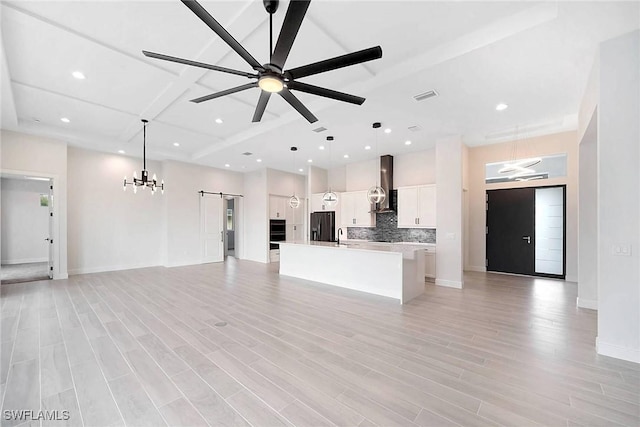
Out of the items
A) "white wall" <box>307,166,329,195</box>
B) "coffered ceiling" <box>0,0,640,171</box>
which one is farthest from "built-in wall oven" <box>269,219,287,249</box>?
"coffered ceiling" <box>0,0,640,171</box>

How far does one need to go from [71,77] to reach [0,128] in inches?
142

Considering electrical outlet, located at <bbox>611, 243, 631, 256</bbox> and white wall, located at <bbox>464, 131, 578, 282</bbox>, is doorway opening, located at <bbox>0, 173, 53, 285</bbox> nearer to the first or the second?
electrical outlet, located at <bbox>611, 243, 631, 256</bbox>

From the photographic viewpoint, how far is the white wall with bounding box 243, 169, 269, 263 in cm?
891

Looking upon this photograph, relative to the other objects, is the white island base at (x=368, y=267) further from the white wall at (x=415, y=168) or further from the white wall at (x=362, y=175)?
the white wall at (x=362, y=175)

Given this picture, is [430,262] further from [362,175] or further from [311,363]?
[311,363]

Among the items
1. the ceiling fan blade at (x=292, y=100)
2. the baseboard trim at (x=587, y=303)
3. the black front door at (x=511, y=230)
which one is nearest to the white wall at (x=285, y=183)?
the ceiling fan blade at (x=292, y=100)

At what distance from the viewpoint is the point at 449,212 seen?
552cm

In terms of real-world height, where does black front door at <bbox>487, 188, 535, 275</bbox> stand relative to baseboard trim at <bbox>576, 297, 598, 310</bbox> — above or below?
above

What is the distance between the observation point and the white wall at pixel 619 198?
250cm

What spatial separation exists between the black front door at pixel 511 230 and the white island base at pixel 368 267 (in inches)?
124

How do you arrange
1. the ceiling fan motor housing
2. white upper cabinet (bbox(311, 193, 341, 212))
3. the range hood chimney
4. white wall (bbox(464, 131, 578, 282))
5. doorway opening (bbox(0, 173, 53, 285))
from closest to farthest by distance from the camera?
the ceiling fan motor housing → white wall (bbox(464, 131, 578, 282)) → the range hood chimney → doorway opening (bbox(0, 173, 53, 285)) → white upper cabinet (bbox(311, 193, 341, 212))

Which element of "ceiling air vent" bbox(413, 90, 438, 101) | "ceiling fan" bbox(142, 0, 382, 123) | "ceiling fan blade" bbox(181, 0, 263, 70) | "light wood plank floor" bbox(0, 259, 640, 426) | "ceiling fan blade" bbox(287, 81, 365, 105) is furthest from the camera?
"ceiling air vent" bbox(413, 90, 438, 101)

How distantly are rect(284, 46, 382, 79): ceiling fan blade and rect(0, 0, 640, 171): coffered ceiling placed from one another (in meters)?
0.72

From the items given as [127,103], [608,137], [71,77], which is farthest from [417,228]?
[71,77]
